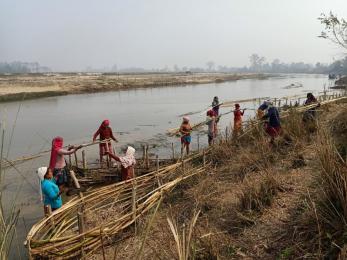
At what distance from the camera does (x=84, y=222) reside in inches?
193

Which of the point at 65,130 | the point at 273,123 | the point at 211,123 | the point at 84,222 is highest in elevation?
the point at 273,123

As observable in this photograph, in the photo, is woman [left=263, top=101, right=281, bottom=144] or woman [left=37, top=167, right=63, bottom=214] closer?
woman [left=37, top=167, right=63, bottom=214]

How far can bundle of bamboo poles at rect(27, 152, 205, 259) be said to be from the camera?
4.44 metres

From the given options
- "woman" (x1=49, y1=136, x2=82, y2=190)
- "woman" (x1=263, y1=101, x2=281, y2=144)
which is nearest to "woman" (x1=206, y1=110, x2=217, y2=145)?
"woman" (x1=263, y1=101, x2=281, y2=144)

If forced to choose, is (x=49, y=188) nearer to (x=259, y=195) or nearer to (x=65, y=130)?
(x=259, y=195)

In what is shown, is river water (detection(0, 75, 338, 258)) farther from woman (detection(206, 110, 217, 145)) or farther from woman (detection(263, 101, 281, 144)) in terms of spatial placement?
woman (detection(263, 101, 281, 144))

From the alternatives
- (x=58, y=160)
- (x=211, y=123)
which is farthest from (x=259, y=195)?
(x=211, y=123)

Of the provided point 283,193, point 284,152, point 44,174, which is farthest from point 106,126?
point 283,193

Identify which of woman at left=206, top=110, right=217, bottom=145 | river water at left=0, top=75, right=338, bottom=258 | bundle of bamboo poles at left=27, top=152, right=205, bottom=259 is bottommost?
river water at left=0, top=75, right=338, bottom=258

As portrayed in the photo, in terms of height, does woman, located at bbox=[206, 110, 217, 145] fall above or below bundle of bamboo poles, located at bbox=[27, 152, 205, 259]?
above

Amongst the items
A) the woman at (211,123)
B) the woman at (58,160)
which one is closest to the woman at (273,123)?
the woman at (211,123)

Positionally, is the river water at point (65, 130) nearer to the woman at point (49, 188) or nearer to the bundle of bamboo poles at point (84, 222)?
the woman at point (49, 188)

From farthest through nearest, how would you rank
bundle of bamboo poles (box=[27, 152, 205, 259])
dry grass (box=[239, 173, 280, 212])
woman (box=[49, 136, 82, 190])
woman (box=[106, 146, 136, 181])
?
1. woman (box=[106, 146, 136, 181])
2. woman (box=[49, 136, 82, 190])
3. dry grass (box=[239, 173, 280, 212])
4. bundle of bamboo poles (box=[27, 152, 205, 259])

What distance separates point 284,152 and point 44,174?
476 cm
